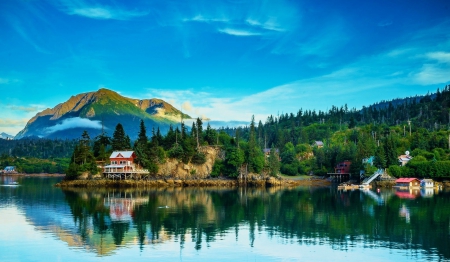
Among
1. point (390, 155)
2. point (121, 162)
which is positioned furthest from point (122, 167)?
point (390, 155)

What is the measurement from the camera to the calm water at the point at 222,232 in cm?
2952

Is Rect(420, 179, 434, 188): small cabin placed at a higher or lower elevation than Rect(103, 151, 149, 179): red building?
lower

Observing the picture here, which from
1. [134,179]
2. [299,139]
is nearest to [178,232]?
[134,179]

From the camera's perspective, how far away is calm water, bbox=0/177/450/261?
96.8 feet

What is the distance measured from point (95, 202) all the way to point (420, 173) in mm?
76753

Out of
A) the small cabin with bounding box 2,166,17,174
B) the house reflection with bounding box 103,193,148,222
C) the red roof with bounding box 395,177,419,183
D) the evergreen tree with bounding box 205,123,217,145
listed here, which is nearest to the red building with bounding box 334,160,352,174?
the red roof with bounding box 395,177,419,183

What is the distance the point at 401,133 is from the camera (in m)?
148

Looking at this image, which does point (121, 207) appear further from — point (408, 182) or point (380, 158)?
point (380, 158)

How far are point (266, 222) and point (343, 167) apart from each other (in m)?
82.9

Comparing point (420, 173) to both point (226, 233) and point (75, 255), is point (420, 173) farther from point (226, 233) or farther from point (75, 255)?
point (75, 255)

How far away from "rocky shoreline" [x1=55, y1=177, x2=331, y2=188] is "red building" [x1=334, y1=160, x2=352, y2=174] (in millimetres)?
8328

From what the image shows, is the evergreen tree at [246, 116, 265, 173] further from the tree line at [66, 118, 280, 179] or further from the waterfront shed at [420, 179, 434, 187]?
the waterfront shed at [420, 179, 434, 187]

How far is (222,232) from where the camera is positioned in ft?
126

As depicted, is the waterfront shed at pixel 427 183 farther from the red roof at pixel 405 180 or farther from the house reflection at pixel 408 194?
the house reflection at pixel 408 194
